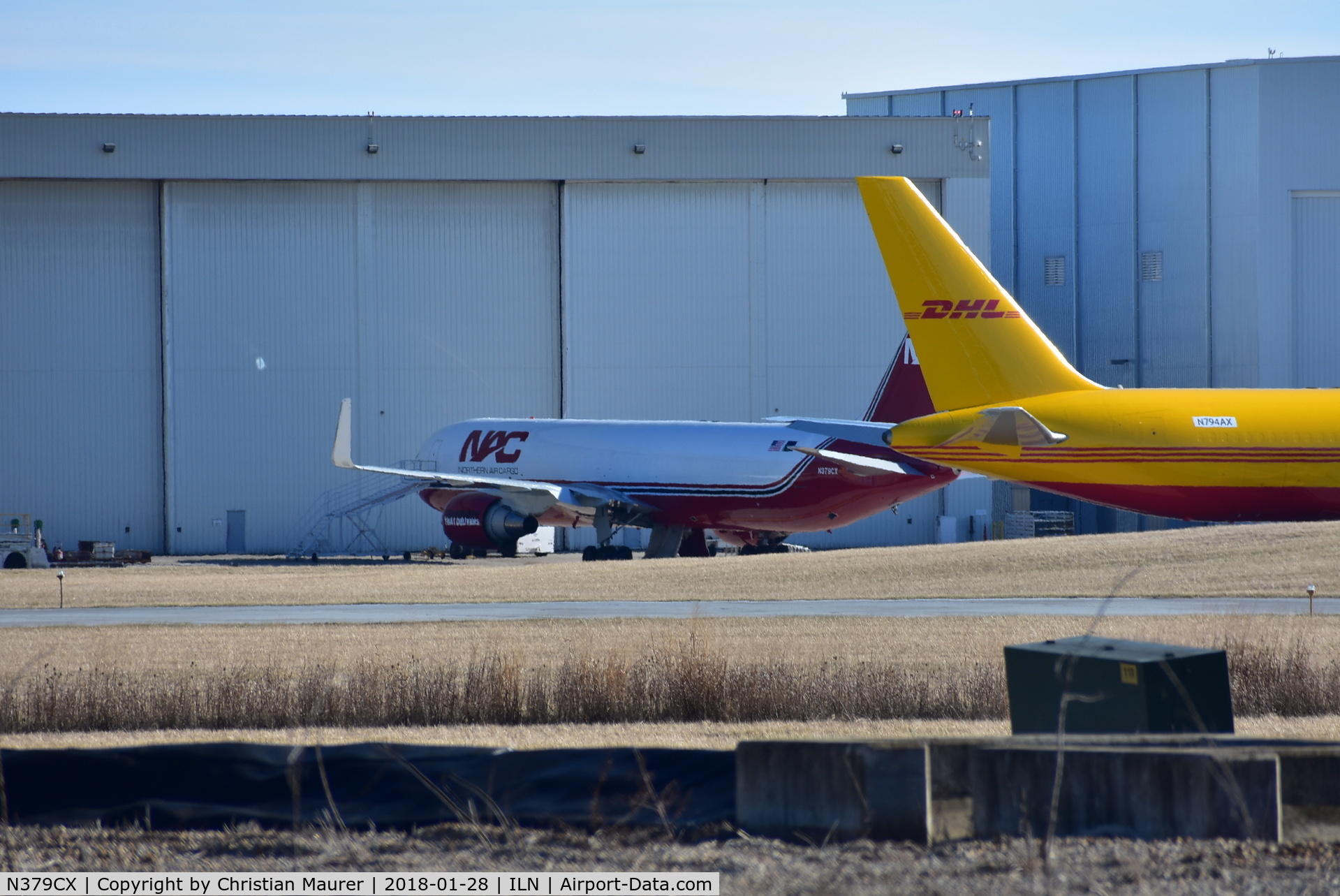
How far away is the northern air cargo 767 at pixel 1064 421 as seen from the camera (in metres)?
23.6

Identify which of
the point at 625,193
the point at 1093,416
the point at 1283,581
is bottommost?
the point at 1283,581

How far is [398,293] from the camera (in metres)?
58.1

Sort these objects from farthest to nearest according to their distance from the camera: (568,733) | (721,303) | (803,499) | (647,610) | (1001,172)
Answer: (1001,172), (721,303), (803,499), (647,610), (568,733)

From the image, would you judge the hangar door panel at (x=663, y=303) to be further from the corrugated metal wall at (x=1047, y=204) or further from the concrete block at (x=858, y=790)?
the concrete block at (x=858, y=790)

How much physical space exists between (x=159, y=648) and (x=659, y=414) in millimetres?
39460

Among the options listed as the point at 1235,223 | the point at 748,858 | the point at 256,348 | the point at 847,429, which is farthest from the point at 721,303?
the point at 748,858

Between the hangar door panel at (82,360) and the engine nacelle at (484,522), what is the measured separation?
1613cm

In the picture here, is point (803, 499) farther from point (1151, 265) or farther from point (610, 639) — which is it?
point (610, 639)

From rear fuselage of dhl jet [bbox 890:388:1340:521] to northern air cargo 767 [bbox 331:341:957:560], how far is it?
61.7 ft

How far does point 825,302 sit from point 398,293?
17667 millimetres

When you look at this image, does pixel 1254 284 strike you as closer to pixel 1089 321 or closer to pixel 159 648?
pixel 1089 321

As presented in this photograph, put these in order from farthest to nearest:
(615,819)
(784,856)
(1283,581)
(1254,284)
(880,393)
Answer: (1254,284)
(880,393)
(1283,581)
(615,819)
(784,856)

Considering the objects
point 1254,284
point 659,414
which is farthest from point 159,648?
point 1254,284

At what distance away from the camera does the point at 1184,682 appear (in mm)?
9992
